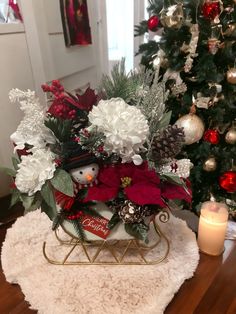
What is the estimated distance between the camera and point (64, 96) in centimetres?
58

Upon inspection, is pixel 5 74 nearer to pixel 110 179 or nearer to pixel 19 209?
pixel 19 209

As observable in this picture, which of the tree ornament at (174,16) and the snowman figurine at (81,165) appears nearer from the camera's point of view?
the snowman figurine at (81,165)

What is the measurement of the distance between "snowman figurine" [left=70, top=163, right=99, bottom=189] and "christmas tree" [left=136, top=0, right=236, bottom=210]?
20.4 inches

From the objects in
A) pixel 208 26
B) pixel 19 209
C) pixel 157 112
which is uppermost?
pixel 208 26

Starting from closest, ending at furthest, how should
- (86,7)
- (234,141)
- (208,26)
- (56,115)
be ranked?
(56,115) → (208,26) → (234,141) → (86,7)

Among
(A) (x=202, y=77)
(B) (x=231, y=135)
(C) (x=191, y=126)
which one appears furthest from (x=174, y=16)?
(B) (x=231, y=135)

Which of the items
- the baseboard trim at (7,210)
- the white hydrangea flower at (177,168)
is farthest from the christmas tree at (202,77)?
the baseboard trim at (7,210)

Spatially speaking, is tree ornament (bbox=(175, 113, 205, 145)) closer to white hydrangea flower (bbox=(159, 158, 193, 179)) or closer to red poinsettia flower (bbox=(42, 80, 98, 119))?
white hydrangea flower (bbox=(159, 158, 193, 179))

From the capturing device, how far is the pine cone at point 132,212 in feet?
1.94

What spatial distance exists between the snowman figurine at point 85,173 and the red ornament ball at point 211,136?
0.72 meters

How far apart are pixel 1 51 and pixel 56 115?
2.81ft

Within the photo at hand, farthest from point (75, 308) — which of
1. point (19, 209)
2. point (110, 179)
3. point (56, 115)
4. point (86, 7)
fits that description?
point (86, 7)

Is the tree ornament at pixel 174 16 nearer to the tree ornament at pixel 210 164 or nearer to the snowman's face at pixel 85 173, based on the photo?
the tree ornament at pixel 210 164

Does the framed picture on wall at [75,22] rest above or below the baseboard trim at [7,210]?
above
